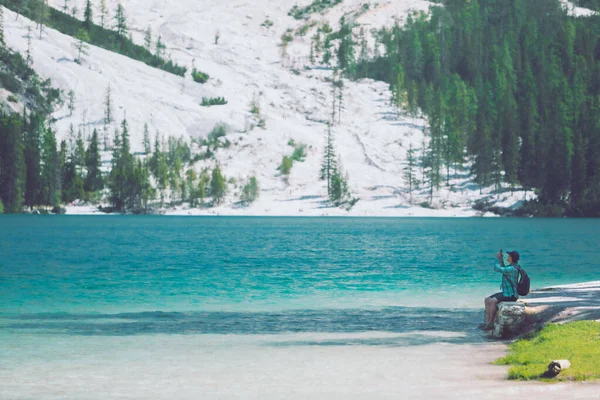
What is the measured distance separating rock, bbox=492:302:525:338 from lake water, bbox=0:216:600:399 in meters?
1.10

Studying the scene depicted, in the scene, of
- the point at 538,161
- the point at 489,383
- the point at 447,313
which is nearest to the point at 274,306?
the point at 447,313

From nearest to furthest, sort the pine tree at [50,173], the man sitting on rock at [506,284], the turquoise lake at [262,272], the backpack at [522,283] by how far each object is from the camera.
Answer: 1. the man sitting on rock at [506,284]
2. the backpack at [522,283]
3. the turquoise lake at [262,272]
4. the pine tree at [50,173]

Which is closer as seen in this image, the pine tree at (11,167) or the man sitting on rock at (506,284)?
the man sitting on rock at (506,284)

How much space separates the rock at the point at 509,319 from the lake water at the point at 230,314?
1098 mm

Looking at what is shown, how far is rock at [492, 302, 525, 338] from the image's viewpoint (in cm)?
2631

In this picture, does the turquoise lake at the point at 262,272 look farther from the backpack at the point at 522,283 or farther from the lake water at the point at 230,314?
the backpack at the point at 522,283

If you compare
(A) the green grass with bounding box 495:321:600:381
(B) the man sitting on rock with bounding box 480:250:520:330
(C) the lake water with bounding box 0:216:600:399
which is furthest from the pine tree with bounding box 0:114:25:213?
(A) the green grass with bounding box 495:321:600:381

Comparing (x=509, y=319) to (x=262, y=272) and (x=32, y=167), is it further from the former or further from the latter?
(x=32, y=167)

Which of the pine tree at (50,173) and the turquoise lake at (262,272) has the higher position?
the pine tree at (50,173)

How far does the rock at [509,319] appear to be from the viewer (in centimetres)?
2631

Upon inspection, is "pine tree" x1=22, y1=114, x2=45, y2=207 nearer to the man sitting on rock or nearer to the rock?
the man sitting on rock

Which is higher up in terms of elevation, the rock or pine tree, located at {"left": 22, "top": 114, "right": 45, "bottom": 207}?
pine tree, located at {"left": 22, "top": 114, "right": 45, "bottom": 207}

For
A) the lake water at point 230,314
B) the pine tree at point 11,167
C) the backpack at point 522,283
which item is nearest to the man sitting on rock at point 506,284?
the backpack at point 522,283

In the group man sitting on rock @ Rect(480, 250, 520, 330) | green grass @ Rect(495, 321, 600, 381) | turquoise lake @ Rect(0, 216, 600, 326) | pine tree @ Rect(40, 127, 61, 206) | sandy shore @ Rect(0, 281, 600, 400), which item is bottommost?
turquoise lake @ Rect(0, 216, 600, 326)
